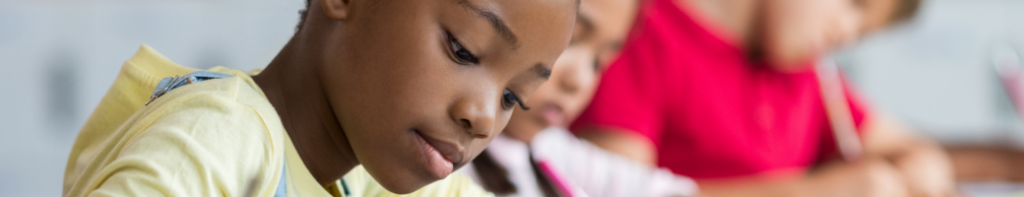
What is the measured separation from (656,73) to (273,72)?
0.42m

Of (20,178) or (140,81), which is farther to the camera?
(20,178)

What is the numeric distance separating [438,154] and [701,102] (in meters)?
0.44

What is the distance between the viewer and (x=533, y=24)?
36cm

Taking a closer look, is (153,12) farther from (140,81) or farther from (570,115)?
(570,115)

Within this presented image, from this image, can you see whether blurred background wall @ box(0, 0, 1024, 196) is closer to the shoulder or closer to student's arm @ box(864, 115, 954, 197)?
the shoulder

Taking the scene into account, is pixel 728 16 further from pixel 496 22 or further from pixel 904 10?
pixel 496 22

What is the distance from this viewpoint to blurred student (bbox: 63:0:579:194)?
0.31 m

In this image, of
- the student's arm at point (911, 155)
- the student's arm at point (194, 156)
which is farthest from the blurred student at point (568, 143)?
the student's arm at point (194, 156)

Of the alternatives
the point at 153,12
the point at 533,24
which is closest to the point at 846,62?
the point at 533,24

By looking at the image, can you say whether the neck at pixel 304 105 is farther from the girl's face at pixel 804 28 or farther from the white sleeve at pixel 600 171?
the girl's face at pixel 804 28

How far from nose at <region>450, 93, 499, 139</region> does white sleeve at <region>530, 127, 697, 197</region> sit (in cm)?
34

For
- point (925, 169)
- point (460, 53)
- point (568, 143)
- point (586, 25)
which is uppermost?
point (460, 53)

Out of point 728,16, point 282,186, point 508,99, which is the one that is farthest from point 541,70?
point 728,16

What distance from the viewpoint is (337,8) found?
14.9 inches
